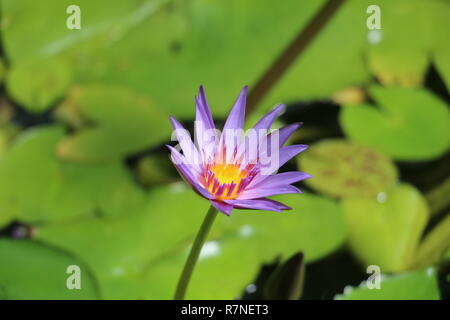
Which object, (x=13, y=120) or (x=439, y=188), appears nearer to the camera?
(x=439, y=188)

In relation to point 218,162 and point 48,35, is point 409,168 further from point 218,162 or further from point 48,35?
point 48,35

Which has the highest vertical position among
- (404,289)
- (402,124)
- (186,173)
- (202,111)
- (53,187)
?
(402,124)

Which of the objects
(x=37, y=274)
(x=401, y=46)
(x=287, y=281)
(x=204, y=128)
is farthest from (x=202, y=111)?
(x=401, y=46)

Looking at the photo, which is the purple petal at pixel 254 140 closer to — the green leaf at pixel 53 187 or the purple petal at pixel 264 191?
the purple petal at pixel 264 191

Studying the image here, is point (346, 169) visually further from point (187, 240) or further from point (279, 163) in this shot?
point (279, 163)
